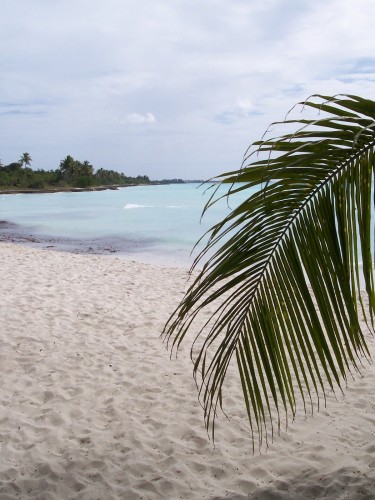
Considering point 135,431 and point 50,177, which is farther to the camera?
point 50,177

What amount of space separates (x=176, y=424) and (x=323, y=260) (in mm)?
2326

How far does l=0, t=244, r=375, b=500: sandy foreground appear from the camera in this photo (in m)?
2.75

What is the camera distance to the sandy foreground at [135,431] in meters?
2.75

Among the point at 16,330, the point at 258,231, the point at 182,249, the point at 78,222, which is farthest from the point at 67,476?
the point at 78,222

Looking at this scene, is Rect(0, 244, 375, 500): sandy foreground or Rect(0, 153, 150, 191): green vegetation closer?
Rect(0, 244, 375, 500): sandy foreground

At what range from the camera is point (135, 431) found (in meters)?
3.40

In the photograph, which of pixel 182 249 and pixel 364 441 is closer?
pixel 364 441

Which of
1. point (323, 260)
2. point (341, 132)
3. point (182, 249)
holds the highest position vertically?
point (341, 132)

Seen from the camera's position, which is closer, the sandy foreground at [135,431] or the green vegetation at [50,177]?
the sandy foreground at [135,431]

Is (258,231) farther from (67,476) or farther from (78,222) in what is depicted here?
(78,222)

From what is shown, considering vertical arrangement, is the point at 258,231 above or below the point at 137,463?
above

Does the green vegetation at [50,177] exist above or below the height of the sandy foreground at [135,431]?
above

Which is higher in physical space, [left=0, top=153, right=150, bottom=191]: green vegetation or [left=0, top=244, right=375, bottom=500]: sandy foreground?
[left=0, top=153, right=150, bottom=191]: green vegetation

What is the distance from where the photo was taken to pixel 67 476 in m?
2.85
